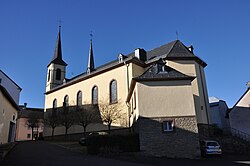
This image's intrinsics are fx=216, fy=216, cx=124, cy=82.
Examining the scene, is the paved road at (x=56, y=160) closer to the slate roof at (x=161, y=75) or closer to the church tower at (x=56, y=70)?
the slate roof at (x=161, y=75)

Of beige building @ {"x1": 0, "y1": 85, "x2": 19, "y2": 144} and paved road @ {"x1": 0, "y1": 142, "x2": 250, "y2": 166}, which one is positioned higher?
beige building @ {"x1": 0, "y1": 85, "x2": 19, "y2": 144}

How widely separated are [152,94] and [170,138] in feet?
11.8

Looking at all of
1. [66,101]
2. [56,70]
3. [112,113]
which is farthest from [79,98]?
[56,70]

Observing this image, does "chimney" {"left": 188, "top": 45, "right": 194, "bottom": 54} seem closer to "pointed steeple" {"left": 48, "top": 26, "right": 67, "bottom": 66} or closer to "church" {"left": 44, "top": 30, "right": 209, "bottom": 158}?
"church" {"left": 44, "top": 30, "right": 209, "bottom": 158}

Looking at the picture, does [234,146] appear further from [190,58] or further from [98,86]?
[98,86]

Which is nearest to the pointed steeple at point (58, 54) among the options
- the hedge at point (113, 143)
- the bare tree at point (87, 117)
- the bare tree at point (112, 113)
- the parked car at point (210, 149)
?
the bare tree at point (87, 117)

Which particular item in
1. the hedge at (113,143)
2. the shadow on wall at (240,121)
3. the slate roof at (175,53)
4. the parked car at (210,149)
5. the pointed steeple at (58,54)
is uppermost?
the pointed steeple at (58,54)

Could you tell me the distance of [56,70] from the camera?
143 feet

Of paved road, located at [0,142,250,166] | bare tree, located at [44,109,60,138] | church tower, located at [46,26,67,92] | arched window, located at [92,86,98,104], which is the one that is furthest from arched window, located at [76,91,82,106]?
paved road, located at [0,142,250,166]

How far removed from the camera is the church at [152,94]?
1571cm

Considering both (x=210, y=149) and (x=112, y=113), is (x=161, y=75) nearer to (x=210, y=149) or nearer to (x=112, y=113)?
(x=210, y=149)

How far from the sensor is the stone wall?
15.3 meters

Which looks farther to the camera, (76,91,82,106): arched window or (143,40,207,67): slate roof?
(76,91,82,106): arched window

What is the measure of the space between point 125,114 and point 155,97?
9605 mm
